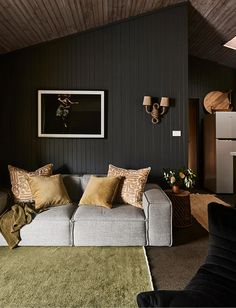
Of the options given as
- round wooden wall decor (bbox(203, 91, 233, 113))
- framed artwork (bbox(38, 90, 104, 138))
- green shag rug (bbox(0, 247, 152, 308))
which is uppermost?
round wooden wall decor (bbox(203, 91, 233, 113))

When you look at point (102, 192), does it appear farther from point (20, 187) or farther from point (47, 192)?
point (20, 187)

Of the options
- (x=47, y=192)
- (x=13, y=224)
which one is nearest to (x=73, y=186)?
(x=47, y=192)

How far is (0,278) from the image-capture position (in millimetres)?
2027

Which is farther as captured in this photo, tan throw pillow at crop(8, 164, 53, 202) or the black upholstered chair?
tan throw pillow at crop(8, 164, 53, 202)

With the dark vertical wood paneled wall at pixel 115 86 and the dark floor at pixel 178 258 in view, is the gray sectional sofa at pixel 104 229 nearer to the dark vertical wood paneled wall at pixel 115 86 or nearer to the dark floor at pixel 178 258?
the dark floor at pixel 178 258

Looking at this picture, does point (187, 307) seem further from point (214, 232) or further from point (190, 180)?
point (190, 180)

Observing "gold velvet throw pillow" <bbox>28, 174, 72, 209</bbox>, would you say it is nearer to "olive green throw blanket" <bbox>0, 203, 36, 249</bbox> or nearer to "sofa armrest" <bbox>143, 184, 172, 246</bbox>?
"olive green throw blanket" <bbox>0, 203, 36, 249</bbox>

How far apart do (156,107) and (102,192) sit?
166 centimetres

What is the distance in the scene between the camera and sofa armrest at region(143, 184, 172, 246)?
2615mm

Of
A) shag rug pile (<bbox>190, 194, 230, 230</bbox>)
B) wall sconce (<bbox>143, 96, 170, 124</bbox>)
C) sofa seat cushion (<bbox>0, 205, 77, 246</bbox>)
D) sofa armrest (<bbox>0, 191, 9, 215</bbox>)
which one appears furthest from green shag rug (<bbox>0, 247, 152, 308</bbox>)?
wall sconce (<bbox>143, 96, 170, 124</bbox>)

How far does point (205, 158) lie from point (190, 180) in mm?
2941

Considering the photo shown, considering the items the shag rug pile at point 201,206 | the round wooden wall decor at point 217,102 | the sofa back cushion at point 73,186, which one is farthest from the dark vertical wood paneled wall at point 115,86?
the round wooden wall decor at point 217,102

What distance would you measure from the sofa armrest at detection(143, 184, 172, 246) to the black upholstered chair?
113cm

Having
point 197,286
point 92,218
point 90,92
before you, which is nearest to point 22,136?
point 90,92
